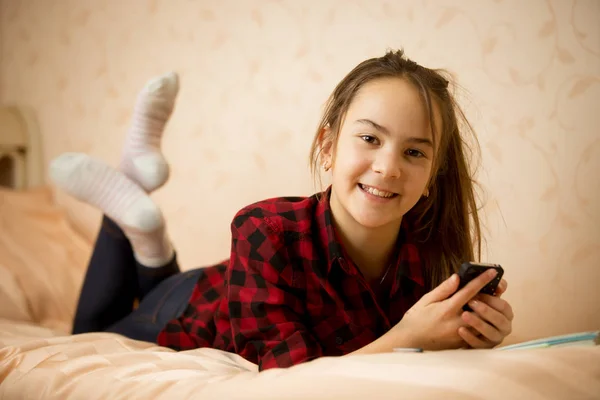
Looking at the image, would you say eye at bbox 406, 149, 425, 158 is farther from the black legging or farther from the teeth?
the black legging

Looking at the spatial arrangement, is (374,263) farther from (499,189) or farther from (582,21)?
(582,21)

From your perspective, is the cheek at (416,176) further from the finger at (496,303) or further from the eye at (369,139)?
the finger at (496,303)

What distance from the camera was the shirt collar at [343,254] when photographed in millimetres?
765

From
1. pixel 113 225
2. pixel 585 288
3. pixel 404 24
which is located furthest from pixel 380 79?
pixel 113 225

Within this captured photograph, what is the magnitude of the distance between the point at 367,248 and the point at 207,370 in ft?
0.90

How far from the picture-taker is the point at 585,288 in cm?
74

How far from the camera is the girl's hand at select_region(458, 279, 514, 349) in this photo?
642 millimetres

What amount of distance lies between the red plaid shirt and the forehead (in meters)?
0.17

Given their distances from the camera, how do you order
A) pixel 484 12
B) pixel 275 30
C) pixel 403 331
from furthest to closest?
1. pixel 275 30
2. pixel 484 12
3. pixel 403 331

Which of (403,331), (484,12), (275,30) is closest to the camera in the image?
(403,331)

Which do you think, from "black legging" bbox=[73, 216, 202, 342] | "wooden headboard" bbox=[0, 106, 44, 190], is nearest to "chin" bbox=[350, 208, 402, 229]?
"black legging" bbox=[73, 216, 202, 342]

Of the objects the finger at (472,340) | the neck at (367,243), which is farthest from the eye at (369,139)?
the finger at (472,340)

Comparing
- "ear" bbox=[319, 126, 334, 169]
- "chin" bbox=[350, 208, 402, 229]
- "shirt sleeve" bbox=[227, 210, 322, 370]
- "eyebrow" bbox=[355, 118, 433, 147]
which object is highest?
"eyebrow" bbox=[355, 118, 433, 147]

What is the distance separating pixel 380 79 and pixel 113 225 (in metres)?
0.60
